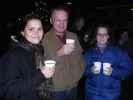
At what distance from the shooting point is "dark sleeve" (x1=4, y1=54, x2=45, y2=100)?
2752mm

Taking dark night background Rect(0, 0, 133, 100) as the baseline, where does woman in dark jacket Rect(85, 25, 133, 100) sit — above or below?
below

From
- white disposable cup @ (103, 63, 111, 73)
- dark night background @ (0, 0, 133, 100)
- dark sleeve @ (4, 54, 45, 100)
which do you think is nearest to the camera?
dark sleeve @ (4, 54, 45, 100)

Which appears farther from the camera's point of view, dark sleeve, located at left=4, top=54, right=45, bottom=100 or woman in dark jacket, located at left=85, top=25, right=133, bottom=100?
woman in dark jacket, located at left=85, top=25, right=133, bottom=100

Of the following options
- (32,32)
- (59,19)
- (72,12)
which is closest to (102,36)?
(59,19)

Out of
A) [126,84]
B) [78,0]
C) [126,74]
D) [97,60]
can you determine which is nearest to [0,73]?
[97,60]

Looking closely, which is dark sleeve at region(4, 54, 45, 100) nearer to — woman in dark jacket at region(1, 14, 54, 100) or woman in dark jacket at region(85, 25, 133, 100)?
woman in dark jacket at region(1, 14, 54, 100)

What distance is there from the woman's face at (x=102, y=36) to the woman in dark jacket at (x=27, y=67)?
903 millimetres

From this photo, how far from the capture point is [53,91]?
369 cm

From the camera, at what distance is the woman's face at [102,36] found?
385cm

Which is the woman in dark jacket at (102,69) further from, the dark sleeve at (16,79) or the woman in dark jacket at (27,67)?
the dark sleeve at (16,79)

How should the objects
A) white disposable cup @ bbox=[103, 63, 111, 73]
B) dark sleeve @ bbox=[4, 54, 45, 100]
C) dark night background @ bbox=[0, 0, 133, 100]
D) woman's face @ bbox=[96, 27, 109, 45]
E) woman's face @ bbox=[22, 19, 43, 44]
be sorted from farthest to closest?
dark night background @ bbox=[0, 0, 133, 100], woman's face @ bbox=[96, 27, 109, 45], white disposable cup @ bbox=[103, 63, 111, 73], woman's face @ bbox=[22, 19, 43, 44], dark sleeve @ bbox=[4, 54, 45, 100]

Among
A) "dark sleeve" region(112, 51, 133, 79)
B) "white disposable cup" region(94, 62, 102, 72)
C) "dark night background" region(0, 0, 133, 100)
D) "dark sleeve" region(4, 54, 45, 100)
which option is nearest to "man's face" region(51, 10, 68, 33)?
"dark night background" region(0, 0, 133, 100)

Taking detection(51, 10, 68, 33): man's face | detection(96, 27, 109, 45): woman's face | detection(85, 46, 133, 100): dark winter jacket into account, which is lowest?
detection(85, 46, 133, 100): dark winter jacket

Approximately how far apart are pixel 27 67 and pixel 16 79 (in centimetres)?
17
